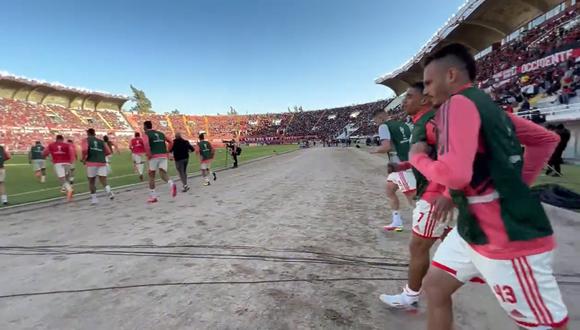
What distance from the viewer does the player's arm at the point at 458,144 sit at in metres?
1.52

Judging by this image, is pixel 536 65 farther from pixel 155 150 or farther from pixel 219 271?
pixel 219 271

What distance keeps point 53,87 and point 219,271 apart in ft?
224

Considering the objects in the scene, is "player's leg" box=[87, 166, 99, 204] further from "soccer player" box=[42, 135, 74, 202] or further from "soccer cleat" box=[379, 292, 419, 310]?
"soccer cleat" box=[379, 292, 419, 310]

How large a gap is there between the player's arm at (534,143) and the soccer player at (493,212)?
28cm

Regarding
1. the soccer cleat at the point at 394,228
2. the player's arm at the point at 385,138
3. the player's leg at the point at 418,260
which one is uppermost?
the player's arm at the point at 385,138

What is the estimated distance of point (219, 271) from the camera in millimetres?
3662

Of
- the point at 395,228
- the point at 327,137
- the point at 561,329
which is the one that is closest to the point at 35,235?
the point at 395,228

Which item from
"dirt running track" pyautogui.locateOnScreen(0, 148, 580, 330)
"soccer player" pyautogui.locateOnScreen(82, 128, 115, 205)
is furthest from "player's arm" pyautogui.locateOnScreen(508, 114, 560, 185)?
"soccer player" pyautogui.locateOnScreen(82, 128, 115, 205)

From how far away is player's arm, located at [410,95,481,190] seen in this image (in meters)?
1.52

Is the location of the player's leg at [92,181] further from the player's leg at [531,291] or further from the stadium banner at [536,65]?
the stadium banner at [536,65]

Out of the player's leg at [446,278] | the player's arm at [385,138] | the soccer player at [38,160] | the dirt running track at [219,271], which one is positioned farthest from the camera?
the soccer player at [38,160]

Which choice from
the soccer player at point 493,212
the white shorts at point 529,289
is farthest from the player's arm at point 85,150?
the white shorts at point 529,289

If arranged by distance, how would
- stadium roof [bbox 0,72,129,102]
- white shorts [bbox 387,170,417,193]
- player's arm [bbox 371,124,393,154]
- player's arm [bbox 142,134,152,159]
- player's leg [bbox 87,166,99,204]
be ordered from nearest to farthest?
1. player's arm [bbox 371,124,393,154]
2. white shorts [bbox 387,170,417,193]
3. player's leg [bbox 87,166,99,204]
4. player's arm [bbox 142,134,152,159]
5. stadium roof [bbox 0,72,129,102]

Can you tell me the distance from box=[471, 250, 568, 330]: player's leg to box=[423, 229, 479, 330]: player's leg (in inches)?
7.1
